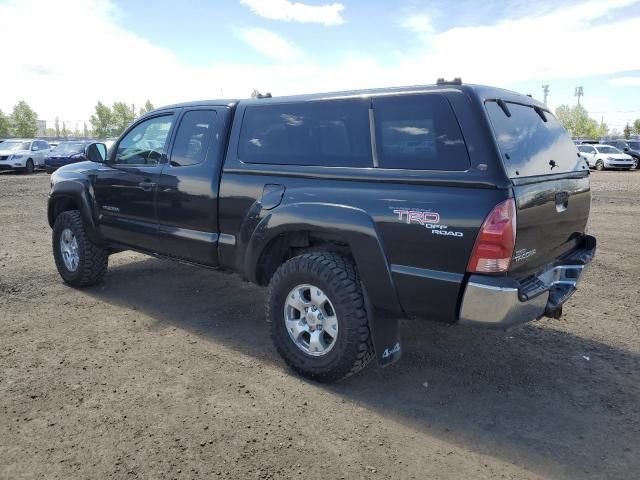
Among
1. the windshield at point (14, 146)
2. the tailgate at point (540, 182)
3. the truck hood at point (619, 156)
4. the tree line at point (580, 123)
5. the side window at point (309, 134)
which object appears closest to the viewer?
the tailgate at point (540, 182)

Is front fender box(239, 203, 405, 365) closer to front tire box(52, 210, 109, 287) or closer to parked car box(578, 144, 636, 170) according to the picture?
front tire box(52, 210, 109, 287)

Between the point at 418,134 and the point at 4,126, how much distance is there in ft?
228

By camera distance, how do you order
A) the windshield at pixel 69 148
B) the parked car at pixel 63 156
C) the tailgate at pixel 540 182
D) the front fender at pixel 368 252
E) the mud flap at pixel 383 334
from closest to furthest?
the tailgate at pixel 540 182
the front fender at pixel 368 252
the mud flap at pixel 383 334
the parked car at pixel 63 156
the windshield at pixel 69 148

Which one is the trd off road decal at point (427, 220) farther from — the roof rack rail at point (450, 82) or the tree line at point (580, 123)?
the tree line at point (580, 123)

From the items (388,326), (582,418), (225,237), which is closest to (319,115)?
(225,237)

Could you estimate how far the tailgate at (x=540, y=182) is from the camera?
293 centimetres

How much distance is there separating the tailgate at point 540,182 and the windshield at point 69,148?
23035mm

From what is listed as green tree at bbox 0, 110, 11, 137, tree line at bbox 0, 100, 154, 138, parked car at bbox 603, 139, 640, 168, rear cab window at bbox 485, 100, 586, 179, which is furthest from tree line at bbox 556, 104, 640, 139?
rear cab window at bbox 485, 100, 586, 179

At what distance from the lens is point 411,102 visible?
3.18 meters

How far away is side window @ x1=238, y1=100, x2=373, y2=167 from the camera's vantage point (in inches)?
134

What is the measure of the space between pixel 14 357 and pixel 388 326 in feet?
9.59

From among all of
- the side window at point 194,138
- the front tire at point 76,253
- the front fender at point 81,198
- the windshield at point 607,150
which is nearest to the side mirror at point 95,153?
the front fender at point 81,198

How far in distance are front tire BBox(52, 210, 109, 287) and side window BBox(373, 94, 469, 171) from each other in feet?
12.2

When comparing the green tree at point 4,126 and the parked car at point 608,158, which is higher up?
the green tree at point 4,126
